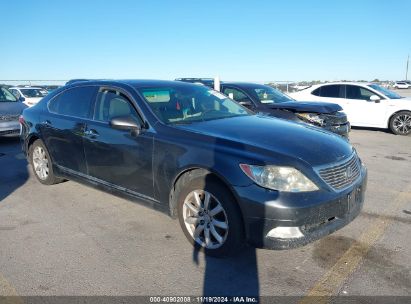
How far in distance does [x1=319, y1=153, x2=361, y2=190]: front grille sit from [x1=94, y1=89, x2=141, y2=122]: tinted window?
83.9 inches

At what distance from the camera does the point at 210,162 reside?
3543 millimetres

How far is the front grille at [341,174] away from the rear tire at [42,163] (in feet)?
13.1

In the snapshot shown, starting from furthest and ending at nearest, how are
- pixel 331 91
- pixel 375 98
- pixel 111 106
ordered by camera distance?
pixel 331 91
pixel 375 98
pixel 111 106

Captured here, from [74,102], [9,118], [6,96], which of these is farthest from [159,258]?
[6,96]

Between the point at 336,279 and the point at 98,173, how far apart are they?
293 cm

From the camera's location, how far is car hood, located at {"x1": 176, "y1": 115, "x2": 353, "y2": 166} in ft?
11.6

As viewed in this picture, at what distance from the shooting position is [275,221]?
3.25 meters

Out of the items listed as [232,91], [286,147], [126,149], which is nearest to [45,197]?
[126,149]

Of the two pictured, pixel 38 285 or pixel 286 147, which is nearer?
pixel 38 285

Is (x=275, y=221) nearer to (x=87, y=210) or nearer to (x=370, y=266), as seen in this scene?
(x=370, y=266)

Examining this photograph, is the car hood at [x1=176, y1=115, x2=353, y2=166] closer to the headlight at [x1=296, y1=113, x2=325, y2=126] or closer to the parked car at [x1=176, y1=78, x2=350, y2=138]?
the parked car at [x1=176, y1=78, x2=350, y2=138]

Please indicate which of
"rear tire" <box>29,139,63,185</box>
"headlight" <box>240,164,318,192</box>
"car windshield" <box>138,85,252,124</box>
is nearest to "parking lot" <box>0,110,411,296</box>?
"rear tire" <box>29,139,63,185</box>

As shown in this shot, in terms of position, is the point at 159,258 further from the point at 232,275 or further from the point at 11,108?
the point at 11,108

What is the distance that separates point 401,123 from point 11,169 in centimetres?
1033
